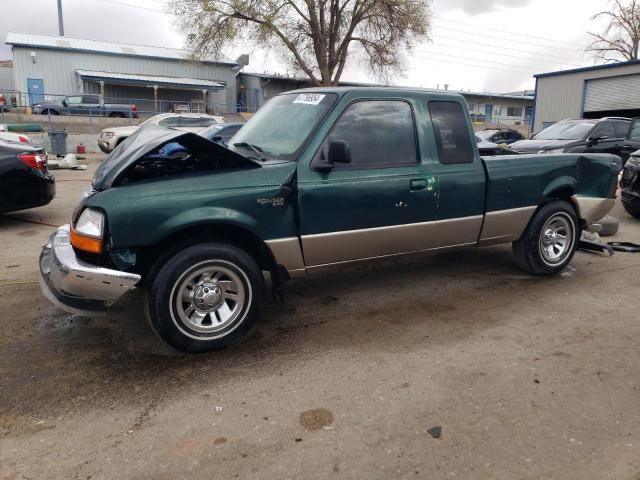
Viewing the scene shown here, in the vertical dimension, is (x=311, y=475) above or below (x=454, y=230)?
below

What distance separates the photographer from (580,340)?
3.82 metres

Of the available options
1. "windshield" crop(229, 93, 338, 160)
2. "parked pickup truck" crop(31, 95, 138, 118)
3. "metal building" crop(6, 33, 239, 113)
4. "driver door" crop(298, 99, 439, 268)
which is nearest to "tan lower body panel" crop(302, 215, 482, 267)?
"driver door" crop(298, 99, 439, 268)

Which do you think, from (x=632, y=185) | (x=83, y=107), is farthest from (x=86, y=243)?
(x=83, y=107)

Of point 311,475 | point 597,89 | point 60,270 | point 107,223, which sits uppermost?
point 597,89

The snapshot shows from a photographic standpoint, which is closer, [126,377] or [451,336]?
[126,377]

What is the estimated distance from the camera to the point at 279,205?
3676 millimetres

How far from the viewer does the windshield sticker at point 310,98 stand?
4152 mm

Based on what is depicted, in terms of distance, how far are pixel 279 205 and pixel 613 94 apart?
26.8 meters

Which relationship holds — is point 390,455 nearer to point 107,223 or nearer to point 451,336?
point 451,336

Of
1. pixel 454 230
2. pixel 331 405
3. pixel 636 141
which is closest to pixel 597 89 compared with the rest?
pixel 636 141

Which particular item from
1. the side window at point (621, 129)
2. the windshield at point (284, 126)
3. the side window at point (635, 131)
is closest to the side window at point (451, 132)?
the windshield at point (284, 126)

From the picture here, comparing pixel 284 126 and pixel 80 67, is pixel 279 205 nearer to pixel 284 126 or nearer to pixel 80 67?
pixel 284 126

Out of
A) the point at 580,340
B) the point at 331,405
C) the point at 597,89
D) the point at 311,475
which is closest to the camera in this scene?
the point at 311,475

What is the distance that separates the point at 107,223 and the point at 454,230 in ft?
9.47
